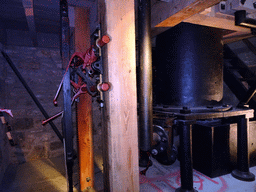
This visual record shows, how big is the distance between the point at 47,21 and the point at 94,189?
3664 mm

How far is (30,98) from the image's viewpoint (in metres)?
4.12

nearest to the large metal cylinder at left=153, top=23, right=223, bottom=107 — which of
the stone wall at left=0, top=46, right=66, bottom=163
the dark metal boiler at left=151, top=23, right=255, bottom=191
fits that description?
the dark metal boiler at left=151, top=23, right=255, bottom=191

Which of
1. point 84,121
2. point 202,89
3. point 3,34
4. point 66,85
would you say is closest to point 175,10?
point 202,89

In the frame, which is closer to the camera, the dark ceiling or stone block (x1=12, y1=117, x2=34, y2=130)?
the dark ceiling

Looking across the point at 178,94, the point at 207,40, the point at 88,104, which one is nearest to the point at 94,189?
the point at 88,104

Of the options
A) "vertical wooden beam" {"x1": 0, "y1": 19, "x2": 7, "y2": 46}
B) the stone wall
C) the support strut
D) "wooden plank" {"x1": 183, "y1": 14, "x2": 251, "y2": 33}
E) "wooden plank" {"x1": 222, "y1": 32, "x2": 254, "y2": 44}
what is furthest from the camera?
the stone wall

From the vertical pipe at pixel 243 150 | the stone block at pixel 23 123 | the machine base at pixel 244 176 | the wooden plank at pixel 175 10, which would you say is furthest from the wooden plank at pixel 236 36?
the stone block at pixel 23 123

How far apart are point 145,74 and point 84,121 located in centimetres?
140

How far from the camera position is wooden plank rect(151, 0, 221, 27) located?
1706 mm

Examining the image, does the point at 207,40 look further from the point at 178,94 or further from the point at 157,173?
the point at 157,173

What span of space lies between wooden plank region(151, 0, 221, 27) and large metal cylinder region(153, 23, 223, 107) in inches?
16.5

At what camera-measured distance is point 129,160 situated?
4.41ft

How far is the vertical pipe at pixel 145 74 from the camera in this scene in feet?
5.65

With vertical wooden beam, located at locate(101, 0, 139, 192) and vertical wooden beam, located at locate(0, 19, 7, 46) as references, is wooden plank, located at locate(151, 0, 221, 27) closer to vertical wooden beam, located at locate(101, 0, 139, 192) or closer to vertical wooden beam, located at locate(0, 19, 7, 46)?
vertical wooden beam, located at locate(101, 0, 139, 192)
